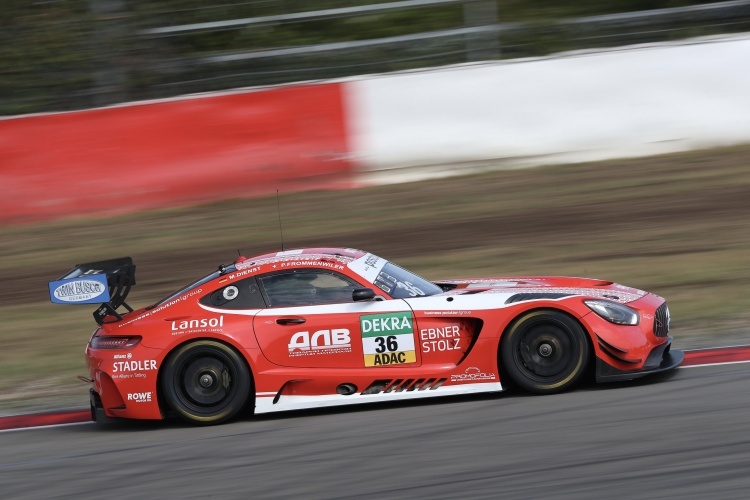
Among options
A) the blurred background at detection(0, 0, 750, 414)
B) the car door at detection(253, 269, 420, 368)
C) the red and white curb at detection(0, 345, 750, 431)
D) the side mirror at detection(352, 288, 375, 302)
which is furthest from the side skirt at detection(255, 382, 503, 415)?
the blurred background at detection(0, 0, 750, 414)

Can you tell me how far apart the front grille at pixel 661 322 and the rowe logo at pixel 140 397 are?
12.1ft

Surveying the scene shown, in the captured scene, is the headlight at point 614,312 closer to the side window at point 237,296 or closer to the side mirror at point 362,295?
the side mirror at point 362,295

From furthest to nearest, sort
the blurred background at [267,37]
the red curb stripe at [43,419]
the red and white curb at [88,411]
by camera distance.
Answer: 1. the blurred background at [267,37]
2. the red curb stripe at [43,419]
3. the red and white curb at [88,411]

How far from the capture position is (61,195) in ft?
48.0

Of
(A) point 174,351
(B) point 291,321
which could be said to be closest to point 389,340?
(B) point 291,321

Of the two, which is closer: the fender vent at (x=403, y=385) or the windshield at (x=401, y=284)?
the fender vent at (x=403, y=385)

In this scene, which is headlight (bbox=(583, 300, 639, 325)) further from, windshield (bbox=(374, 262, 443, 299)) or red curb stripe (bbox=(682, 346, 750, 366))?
windshield (bbox=(374, 262, 443, 299))

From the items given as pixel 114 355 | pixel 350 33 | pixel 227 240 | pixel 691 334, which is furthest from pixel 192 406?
pixel 350 33

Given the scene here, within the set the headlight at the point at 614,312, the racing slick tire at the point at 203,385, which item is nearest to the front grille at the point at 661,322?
the headlight at the point at 614,312

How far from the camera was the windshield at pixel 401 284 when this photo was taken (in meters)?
7.38

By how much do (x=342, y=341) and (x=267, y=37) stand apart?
35.0 feet

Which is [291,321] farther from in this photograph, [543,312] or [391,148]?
[391,148]

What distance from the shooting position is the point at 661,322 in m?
7.22

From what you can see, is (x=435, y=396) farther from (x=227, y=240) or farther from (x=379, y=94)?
(x=379, y=94)
